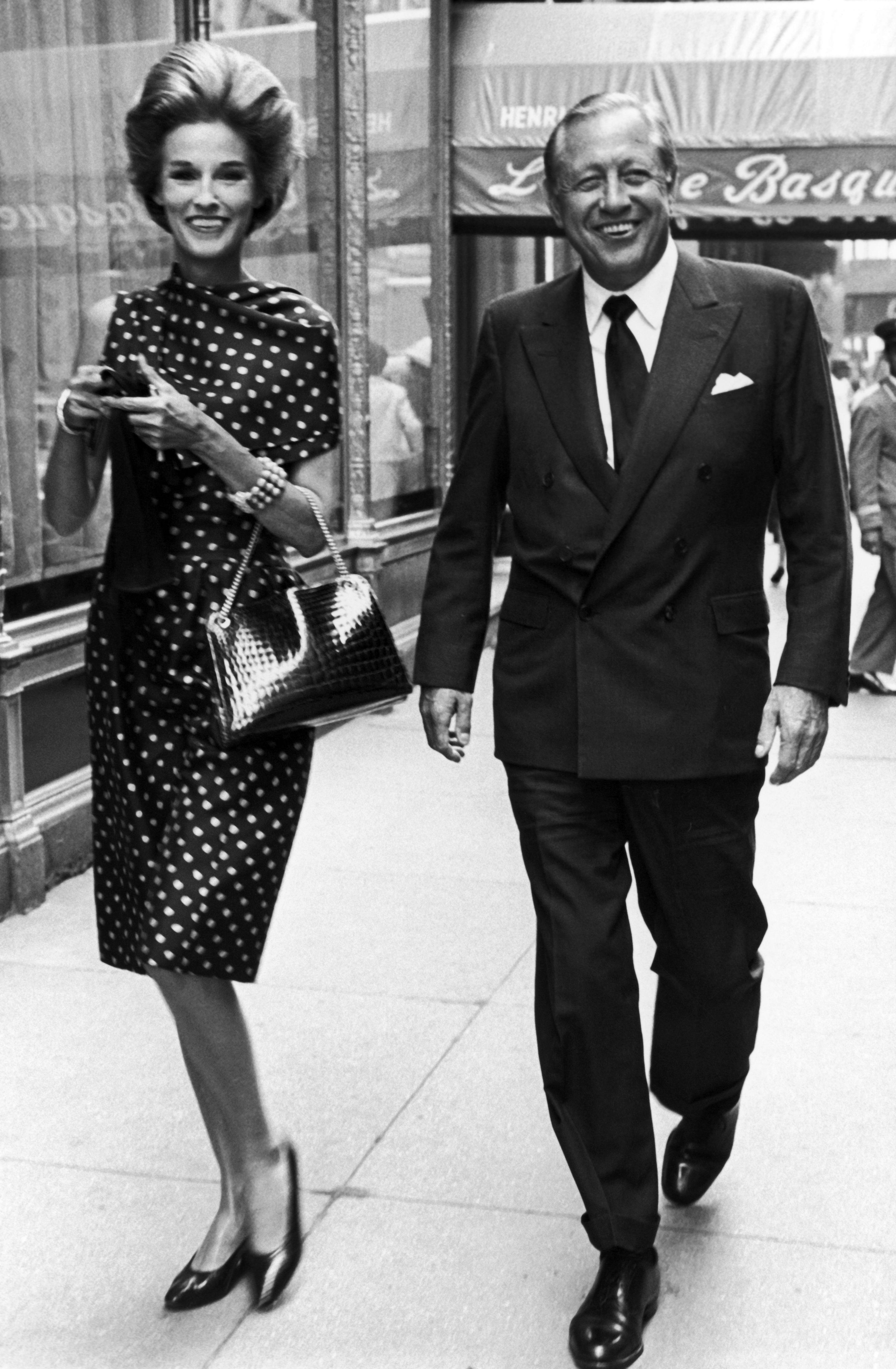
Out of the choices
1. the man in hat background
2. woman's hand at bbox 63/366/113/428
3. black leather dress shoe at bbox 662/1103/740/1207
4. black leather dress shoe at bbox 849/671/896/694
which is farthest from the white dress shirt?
black leather dress shoe at bbox 849/671/896/694

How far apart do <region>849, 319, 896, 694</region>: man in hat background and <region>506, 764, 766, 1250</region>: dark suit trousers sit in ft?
22.5

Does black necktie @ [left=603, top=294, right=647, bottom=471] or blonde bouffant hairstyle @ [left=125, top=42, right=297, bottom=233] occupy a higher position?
blonde bouffant hairstyle @ [left=125, top=42, right=297, bottom=233]

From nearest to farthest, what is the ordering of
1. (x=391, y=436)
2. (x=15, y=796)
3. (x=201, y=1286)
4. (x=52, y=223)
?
(x=201, y=1286)
(x=15, y=796)
(x=52, y=223)
(x=391, y=436)

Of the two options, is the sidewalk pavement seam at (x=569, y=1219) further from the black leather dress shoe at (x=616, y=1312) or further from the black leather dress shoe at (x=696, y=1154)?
the black leather dress shoe at (x=616, y=1312)

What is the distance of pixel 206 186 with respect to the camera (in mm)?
3289

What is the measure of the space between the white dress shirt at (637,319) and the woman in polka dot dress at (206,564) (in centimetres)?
46

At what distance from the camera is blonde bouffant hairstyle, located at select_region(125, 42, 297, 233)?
328cm

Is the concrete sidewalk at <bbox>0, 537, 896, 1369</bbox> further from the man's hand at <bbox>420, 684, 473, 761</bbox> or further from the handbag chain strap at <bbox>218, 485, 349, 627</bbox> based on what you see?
the handbag chain strap at <bbox>218, 485, 349, 627</bbox>

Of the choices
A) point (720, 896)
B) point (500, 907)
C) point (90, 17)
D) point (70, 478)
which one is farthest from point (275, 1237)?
point (90, 17)

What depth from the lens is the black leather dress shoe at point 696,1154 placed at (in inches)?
145

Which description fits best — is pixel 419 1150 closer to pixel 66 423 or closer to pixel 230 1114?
pixel 230 1114

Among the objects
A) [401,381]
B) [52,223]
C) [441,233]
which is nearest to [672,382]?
[52,223]

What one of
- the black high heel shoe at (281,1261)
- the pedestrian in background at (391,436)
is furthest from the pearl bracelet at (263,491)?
the pedestrian in background at (391,436)

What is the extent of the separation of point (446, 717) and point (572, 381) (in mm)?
629
